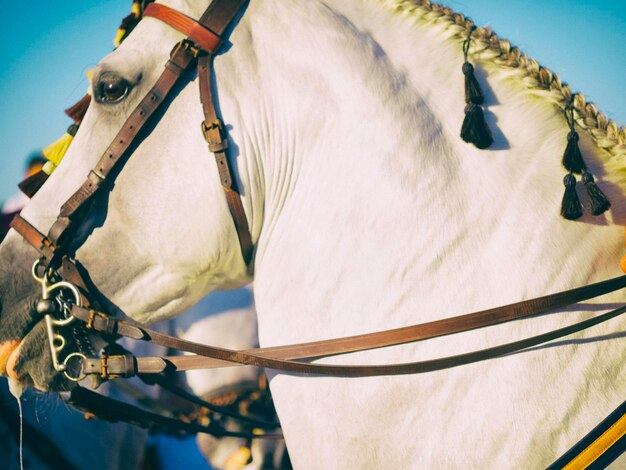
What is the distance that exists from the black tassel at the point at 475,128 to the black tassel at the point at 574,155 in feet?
0.76

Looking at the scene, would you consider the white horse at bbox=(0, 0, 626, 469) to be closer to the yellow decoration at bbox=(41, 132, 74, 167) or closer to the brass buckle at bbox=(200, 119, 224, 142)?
the brass buckle at bbox=(200, 119, 224, 142)

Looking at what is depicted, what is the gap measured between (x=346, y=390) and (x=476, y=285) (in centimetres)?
55

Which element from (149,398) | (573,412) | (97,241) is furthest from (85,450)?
(573,412)

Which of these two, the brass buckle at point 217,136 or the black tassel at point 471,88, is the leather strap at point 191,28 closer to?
the brass buckle at point 217,136

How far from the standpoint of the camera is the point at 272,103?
6.05 ft

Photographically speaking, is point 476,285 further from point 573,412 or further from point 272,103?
point 272,103

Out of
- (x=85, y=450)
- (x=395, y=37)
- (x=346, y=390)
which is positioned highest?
(x=395, y=37)

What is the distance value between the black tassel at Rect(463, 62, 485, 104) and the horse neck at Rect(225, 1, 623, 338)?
82 mm

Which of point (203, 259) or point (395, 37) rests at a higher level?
point (395, 37)

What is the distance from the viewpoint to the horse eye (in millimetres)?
1834

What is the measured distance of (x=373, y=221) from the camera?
1.73m

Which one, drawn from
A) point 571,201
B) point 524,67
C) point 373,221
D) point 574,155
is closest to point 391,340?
point 373,221

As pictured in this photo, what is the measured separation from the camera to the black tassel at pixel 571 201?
5.16ft

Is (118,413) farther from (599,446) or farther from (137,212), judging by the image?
(599,446)
